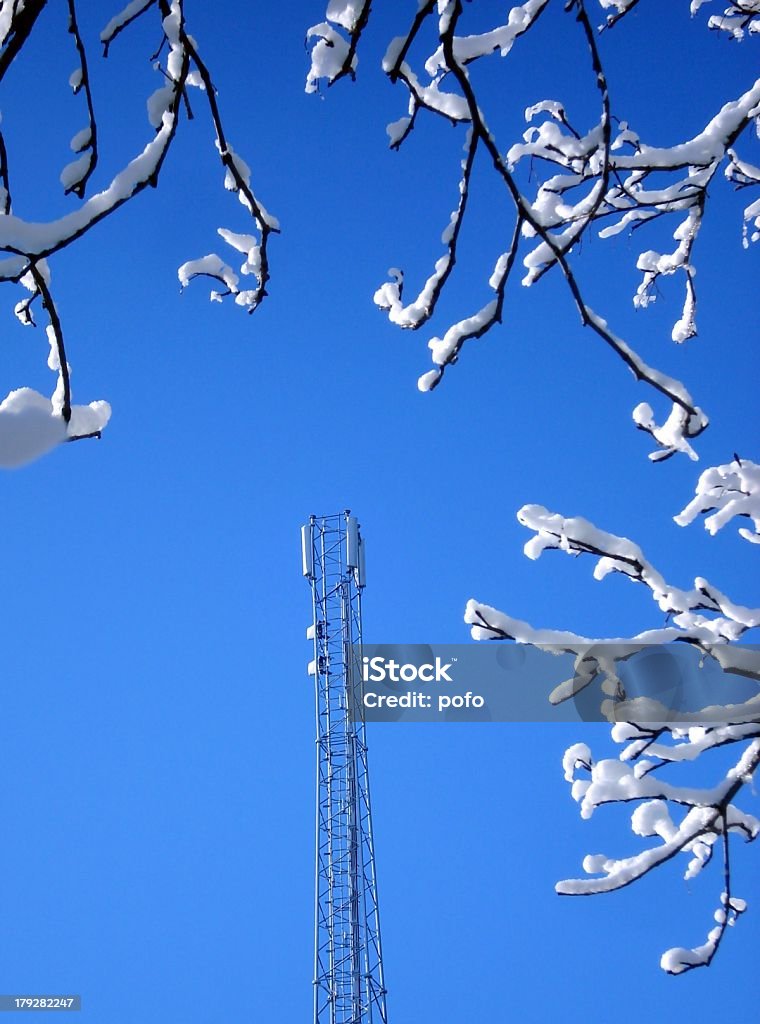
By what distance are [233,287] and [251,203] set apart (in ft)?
0.45

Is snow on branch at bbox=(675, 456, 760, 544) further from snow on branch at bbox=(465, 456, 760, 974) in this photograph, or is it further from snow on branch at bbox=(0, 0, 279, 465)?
snow on branch at bbox=(0, 0, 279, 465)

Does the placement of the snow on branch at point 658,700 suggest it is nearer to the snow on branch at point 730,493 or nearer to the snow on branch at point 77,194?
the snow on branch at point 730,493

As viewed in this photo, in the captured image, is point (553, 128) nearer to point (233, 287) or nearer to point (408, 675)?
point (233, 287)

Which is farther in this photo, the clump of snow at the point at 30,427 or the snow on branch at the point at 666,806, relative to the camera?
the snow on branch at the point at 666,806

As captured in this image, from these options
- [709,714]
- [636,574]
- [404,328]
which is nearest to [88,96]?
[404,328]

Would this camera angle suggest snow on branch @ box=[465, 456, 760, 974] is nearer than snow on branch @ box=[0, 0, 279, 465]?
No

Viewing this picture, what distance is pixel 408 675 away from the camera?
435 inches

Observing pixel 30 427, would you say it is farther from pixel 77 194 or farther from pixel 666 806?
pixel 666 806

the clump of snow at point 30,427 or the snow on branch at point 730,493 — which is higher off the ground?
the snow on branch at point 730,493

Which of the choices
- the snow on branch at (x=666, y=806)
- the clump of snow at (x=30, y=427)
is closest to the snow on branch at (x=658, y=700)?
the snow on branch at (x=666, y=806)

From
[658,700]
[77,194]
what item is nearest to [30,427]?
[77,194]

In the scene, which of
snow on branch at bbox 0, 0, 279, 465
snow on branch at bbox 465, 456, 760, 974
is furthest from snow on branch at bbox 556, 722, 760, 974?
snow on branch at bbox 0, 0, 279, 465

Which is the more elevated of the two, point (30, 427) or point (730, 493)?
point (730, 493)

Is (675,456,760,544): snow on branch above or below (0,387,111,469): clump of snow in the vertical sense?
above
